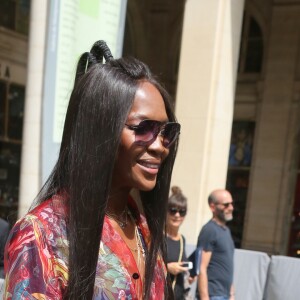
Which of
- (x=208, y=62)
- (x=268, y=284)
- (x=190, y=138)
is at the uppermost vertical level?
(x=208, y=62)

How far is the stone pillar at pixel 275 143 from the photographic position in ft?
39.8

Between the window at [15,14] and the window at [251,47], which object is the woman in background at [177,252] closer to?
the window at [15,14]

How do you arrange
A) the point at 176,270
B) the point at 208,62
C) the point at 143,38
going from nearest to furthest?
the point at 176,270 → the point at 208,62 → the point at 143,38

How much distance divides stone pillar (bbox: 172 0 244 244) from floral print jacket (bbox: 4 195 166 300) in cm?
661

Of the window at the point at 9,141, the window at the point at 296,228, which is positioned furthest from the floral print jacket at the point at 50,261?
the window at the point at 296,228

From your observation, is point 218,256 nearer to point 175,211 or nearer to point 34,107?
point 175,211

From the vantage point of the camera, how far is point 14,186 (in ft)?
39.7

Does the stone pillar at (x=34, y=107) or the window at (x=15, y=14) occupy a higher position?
the window at (x=15, y=14)

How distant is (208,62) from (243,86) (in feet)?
18.5

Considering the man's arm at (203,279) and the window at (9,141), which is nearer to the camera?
the man's arm at (203,279)

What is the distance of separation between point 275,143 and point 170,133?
11.3 m

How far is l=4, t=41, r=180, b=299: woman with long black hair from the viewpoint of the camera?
43.7 inches

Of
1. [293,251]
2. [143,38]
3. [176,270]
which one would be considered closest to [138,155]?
[176,270]

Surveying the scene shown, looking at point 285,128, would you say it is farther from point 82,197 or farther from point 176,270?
point 82,197
